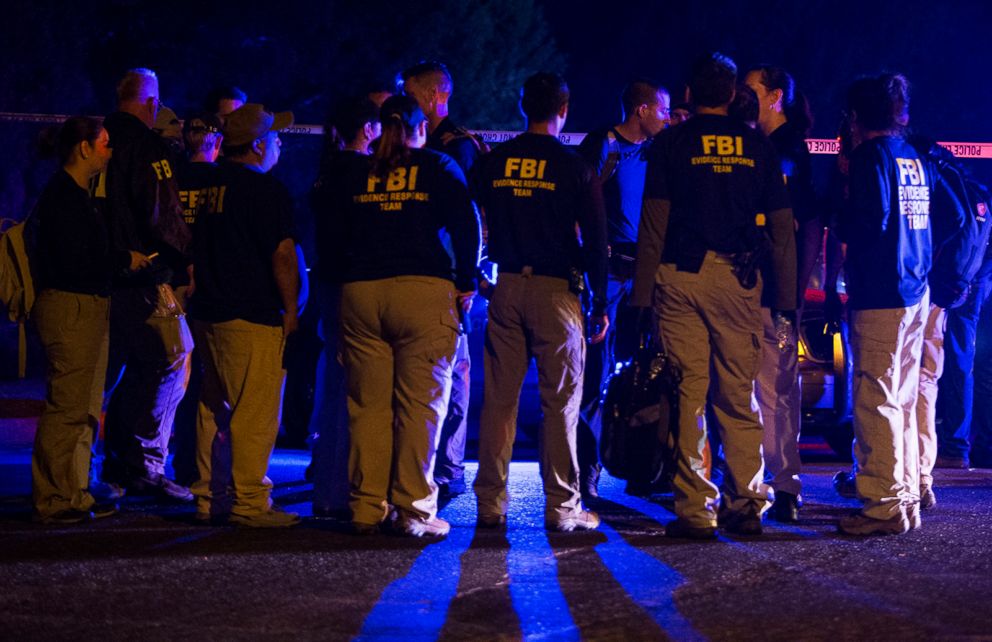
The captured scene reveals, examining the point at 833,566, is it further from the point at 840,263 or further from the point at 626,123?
the point at 626,123

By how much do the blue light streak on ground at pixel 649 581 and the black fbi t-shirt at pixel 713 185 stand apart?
1.47 metres

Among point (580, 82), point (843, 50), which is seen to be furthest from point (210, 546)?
point (580, 82)

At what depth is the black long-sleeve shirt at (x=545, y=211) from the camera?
6.70m

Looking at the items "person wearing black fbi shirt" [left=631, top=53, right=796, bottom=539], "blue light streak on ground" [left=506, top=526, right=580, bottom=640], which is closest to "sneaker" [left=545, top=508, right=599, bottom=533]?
"blue light streak on ground" [left=506, top=526, right=580, bottom=640]

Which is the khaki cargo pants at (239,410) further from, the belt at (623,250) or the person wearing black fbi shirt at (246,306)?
the belt at (623,250)

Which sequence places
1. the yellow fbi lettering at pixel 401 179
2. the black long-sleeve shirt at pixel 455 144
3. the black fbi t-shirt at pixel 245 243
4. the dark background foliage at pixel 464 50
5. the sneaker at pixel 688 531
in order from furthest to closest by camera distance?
the dark background foliage at pixel 464 50 → the black long-sleeve shirt at pixel 455 144 → the black fbi t-shirt at pixel 245 243 → the yellow fbi lettering at pixel 401 179 → the sneaker at pixel 688 531

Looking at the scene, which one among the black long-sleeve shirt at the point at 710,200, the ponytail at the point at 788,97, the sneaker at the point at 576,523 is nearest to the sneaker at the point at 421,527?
the sneaker at the point at 576,523

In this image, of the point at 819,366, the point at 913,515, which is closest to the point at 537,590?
the point at 913,515

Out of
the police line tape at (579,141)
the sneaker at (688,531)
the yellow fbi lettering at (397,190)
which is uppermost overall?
the police line tape at (579,141)

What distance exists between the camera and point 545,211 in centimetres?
671

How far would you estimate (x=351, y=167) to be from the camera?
22.0 ft

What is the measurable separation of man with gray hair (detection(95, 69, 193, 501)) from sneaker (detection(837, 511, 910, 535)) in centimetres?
393

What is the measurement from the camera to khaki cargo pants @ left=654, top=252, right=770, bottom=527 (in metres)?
6.51

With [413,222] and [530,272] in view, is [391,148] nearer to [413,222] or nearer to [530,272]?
[413,222]
